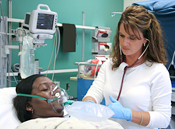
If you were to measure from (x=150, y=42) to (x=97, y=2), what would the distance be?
3.20 m

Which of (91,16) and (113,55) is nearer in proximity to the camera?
(113,55)

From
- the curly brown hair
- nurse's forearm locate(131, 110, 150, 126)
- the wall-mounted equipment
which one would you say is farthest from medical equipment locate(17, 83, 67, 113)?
the wall-mounted equipment

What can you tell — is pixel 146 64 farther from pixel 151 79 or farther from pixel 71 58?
pixel 71 58

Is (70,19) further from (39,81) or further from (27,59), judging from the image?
(39,81)

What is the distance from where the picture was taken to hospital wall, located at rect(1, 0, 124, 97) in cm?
304

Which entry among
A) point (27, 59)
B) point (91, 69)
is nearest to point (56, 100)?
point (27, 59)

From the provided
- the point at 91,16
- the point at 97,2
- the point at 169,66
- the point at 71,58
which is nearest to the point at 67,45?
the point at 71,58

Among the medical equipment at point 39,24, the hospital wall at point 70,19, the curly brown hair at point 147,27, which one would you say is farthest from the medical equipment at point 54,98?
the hospital wall at point 70,19

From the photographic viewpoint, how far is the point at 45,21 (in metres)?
2.10

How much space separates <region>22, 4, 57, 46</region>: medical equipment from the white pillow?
2.50 ft

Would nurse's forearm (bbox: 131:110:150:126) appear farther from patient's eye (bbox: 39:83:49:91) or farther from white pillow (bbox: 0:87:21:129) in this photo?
white pillow (bbox: 0:87:21:129)

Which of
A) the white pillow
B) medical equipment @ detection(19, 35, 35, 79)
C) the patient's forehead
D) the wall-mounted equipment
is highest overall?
the wall-mounted equipment

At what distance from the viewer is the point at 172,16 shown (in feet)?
6.37

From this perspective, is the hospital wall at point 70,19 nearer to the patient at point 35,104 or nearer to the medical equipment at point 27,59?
the medical equipment at point 27,59
